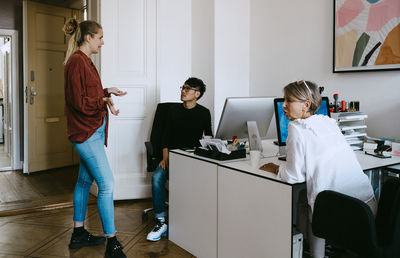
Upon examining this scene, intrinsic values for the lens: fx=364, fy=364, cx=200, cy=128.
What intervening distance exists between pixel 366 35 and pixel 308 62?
63 cm

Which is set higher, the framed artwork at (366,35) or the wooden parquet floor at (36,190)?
the framed artwork at (366,35)

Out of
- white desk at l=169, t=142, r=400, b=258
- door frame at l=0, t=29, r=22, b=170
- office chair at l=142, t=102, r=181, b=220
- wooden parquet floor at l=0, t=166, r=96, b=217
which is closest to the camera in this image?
white desk at l=169, t=142, r=400, b=258

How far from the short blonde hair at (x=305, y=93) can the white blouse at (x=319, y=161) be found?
5.3 inches

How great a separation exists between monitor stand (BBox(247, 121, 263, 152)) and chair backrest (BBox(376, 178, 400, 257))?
99 centimetres

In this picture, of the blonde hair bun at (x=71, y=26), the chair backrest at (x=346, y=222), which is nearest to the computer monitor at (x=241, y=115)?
the chair backrest at (x=346, y=222)

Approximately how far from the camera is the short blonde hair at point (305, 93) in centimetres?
196

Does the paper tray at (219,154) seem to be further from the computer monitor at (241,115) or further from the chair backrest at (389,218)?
the chair backrest at (389,218)

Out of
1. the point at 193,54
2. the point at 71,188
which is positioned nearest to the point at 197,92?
the point at 193,54

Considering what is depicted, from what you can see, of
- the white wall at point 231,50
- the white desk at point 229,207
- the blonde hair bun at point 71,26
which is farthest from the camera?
the white wall at point 231,50

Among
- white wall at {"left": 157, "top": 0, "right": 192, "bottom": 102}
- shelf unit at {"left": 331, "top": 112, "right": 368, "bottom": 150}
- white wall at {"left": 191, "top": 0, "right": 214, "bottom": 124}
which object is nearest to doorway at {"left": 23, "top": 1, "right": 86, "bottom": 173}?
white wall at {"left": 157, "top": 0, "right": 192, "bottom": 102}

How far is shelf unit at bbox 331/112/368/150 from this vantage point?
2652 mm

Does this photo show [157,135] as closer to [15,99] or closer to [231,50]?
[231,50]

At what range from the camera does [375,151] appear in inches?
101

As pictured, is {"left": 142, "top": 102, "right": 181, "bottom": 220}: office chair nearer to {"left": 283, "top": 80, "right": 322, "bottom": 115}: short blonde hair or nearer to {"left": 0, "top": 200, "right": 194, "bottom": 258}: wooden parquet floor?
{"left": 0, "top": 200, "right": 194, "bottom": 258}: wooden parquet floor
